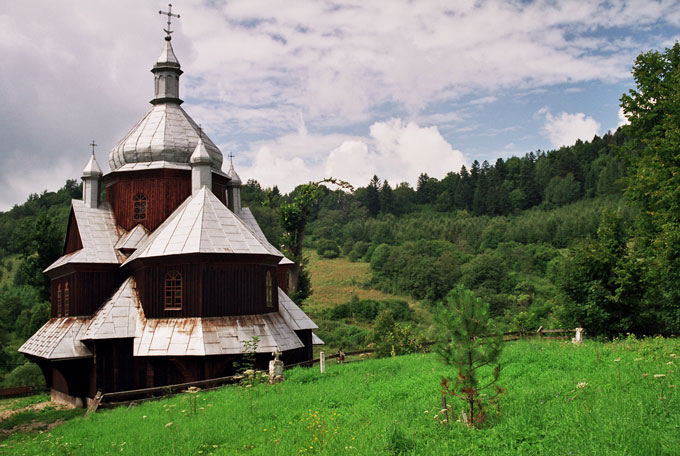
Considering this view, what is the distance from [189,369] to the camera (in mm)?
16281

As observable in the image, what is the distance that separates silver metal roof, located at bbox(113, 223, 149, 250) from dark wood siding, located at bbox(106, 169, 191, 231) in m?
0.24

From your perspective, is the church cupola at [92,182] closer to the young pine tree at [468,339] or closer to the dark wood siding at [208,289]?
the dark wood siding at [208,289]

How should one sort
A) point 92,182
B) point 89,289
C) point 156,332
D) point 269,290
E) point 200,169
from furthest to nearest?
1. point 92,182
2. point 200,169
3. point 89,289
4. point 269,290
5. point 156,332

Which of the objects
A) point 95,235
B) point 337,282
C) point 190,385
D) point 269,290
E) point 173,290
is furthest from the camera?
point 337,282

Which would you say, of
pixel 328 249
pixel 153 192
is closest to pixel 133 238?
pixel 153 192

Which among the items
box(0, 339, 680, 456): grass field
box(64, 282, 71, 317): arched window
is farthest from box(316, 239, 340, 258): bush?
box(0, 339, 680, 456): grass field

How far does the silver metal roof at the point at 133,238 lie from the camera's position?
67.1ft

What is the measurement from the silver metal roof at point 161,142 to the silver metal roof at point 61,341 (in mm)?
6669

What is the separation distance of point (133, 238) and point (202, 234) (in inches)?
184

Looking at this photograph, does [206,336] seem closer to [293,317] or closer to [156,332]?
[156,332]

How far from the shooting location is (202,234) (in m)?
17.5

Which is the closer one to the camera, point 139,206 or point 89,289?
point 89,289

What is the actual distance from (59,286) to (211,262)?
328 inches

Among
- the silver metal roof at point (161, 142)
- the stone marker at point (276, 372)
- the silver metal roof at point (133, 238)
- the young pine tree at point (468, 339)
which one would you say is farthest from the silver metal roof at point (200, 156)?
the young pine tree at point (468, 339)
